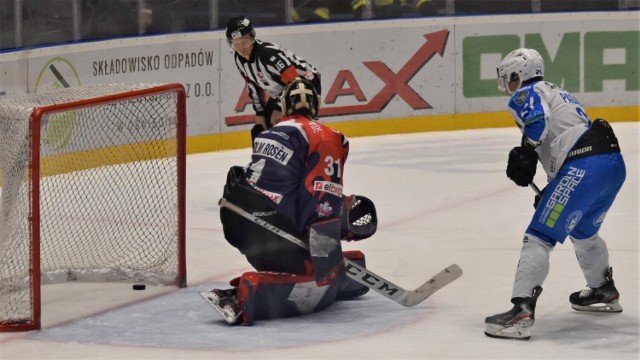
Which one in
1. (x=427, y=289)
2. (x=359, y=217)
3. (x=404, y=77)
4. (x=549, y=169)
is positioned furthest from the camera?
(x=404, y=77)

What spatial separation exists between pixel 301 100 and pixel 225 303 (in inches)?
34.8

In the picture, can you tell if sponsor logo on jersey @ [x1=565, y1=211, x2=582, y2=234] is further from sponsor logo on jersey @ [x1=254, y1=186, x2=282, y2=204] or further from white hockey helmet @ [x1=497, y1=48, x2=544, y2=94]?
sponsor logo on jersey @ [x1=254, y1=186, x2=282, y2=204]

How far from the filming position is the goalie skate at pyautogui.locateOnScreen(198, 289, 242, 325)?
5.48 metres

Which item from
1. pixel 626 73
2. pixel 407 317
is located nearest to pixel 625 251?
pixel 407 317

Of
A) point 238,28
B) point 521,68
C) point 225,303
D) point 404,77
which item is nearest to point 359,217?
point 225,303

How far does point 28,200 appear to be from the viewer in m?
5.32

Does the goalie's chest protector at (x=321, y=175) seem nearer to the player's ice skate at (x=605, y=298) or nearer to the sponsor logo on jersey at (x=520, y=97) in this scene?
the sponsor logo on jersey at (x=520, y=97)

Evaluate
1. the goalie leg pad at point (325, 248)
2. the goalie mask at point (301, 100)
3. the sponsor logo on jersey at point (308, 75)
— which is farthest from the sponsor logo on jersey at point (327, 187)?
the sponsor logo on jersey at point (308, 75)

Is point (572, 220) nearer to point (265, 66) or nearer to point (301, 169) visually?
point (301, 169)

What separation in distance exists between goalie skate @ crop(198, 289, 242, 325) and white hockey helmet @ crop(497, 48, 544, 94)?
4.64ft

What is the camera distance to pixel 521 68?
17.9 ft

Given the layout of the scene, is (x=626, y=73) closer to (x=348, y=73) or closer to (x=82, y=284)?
(x=348, y=73)

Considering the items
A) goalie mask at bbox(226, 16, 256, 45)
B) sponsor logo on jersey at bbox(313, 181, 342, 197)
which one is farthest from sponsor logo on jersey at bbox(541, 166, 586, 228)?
goalie mask at bbox(226, 16, 256, 45)

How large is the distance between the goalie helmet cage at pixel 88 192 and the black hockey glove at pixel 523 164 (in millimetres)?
1655
